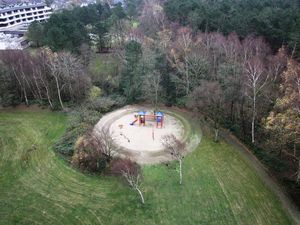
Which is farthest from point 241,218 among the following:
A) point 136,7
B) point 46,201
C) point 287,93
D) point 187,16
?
point 136,7

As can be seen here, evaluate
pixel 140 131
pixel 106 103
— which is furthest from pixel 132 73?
pixel 140 131

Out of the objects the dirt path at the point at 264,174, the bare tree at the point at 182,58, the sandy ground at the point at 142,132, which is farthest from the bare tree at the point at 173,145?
the bare tree at the point at 182,58

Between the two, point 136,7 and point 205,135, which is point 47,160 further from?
point 136,7

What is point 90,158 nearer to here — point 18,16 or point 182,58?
point 182,58

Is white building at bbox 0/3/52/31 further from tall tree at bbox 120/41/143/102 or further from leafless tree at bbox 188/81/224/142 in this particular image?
leafless tree at bbox 188/81/224/142

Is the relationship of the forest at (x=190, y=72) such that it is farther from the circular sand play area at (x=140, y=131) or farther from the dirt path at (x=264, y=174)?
the circular sand play area at (x=140, y=131)

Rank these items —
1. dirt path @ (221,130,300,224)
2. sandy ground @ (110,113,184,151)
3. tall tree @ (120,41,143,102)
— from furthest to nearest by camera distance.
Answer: tall tree @ (120,41,143,102), sandy ground @ (110,113,184,151), dirt path @ (221,130,300,224)

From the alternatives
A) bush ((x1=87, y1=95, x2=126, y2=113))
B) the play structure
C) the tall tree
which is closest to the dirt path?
the play structure
